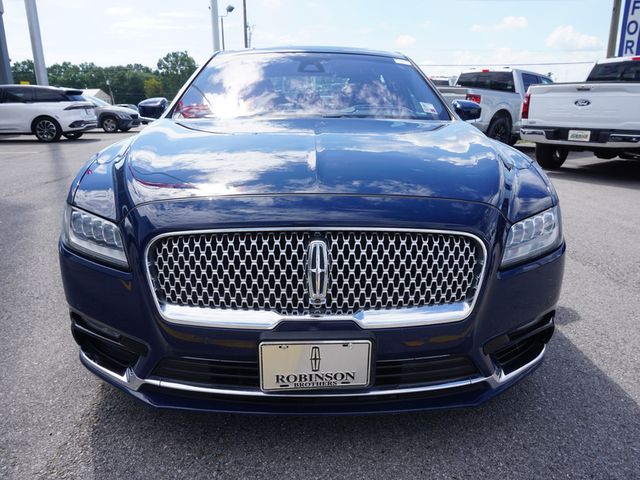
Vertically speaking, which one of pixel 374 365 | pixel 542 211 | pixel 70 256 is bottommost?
pixel 374 365

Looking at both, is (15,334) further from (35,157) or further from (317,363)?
(35,157)

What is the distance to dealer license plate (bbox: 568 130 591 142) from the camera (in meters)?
7.94

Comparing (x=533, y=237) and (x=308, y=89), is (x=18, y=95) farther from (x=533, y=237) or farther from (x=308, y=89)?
(x=533, y=237)

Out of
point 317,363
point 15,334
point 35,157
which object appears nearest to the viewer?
point 317,363

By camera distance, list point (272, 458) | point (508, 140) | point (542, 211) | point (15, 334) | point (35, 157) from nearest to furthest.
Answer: point (272, 458) < point (542, 211) < point (15, 334) < point (35, 157) < point (508, 140)

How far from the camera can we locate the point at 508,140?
13055 millimetres

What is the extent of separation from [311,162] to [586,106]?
738 cm

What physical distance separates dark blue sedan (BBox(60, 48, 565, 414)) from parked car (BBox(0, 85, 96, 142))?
14761 millimetres

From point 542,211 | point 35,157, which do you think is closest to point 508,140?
point 35,157

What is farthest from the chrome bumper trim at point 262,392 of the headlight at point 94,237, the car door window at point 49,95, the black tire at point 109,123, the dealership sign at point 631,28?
the black tire at point 109,123

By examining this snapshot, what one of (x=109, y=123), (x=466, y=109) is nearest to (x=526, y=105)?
(x=466, y=109)

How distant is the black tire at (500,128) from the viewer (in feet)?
40.9

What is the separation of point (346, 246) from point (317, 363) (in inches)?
14.8

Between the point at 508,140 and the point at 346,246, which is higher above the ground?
the point at 346,246
